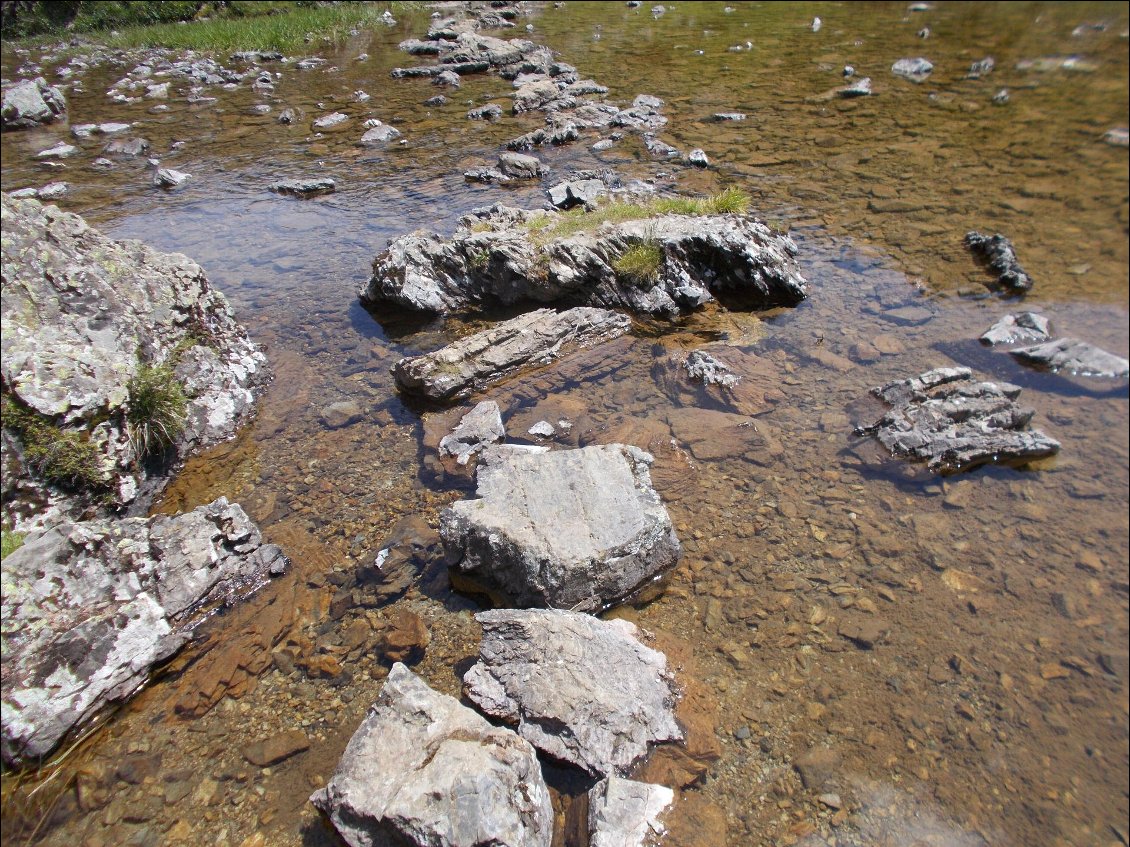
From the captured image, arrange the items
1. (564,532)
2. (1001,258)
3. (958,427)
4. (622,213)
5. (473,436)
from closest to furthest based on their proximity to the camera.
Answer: (564,532) < (958,427) < (473,436) < (1001,258) < (622,213)

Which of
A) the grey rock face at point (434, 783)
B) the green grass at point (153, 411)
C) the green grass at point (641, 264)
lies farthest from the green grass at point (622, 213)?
the grey rock face at point (434, 783)

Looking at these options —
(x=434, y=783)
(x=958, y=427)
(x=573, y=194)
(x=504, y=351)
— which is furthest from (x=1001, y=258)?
(x=434, y=783)

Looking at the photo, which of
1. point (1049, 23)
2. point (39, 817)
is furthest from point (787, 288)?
point (1049, 23)

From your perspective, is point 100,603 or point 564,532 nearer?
point 100,603

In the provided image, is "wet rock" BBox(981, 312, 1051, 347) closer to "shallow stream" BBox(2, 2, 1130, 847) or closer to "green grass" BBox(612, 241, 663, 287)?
"shallow stream" BBox(2, 2, 1130, 847)

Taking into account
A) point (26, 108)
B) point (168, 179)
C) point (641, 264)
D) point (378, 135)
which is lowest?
point (26, 108)

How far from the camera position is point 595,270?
969cm

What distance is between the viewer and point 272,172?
52.2 feet

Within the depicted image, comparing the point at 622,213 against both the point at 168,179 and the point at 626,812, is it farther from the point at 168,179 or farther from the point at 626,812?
the point at 168,179

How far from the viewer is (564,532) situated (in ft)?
18.0

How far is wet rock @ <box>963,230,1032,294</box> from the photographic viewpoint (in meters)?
9.59

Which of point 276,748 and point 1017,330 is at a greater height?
point 1017,330

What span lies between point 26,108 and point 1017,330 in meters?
27.7

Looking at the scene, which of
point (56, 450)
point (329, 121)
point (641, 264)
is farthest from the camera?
point (329, 121)
